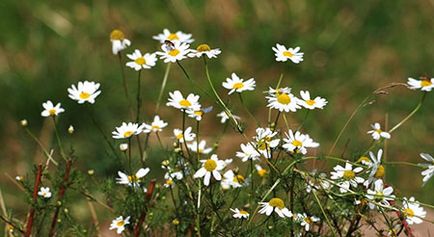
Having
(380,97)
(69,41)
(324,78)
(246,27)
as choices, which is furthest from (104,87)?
(380,97)

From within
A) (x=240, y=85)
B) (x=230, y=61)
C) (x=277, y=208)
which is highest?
(x=230, y=61)

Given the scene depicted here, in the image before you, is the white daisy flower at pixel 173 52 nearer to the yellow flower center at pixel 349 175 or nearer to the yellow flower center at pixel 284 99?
the yellow flower center at pixel 284 99

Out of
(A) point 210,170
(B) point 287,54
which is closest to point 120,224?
(A) point 210,170

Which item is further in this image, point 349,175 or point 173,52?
point 173,52

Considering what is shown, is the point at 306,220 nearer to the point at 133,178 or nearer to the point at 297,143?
the point at 297,143

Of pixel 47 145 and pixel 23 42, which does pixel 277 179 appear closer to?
pixel 47 145

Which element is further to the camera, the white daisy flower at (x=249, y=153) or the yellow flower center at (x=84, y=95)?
the yellow flower center at (x=84, y=95)

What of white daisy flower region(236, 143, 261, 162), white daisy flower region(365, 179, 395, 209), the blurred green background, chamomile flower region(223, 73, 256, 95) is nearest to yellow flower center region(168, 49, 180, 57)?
chamomile flower region(223, 73, 256, 95)

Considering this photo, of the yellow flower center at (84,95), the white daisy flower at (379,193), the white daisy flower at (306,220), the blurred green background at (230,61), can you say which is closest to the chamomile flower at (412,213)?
the white daisy flower at (379,193)

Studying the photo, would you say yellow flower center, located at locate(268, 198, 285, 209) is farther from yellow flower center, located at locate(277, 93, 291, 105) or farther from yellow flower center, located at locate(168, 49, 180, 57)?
yellow flower center, located at locate(168, 49, 180, 57)
